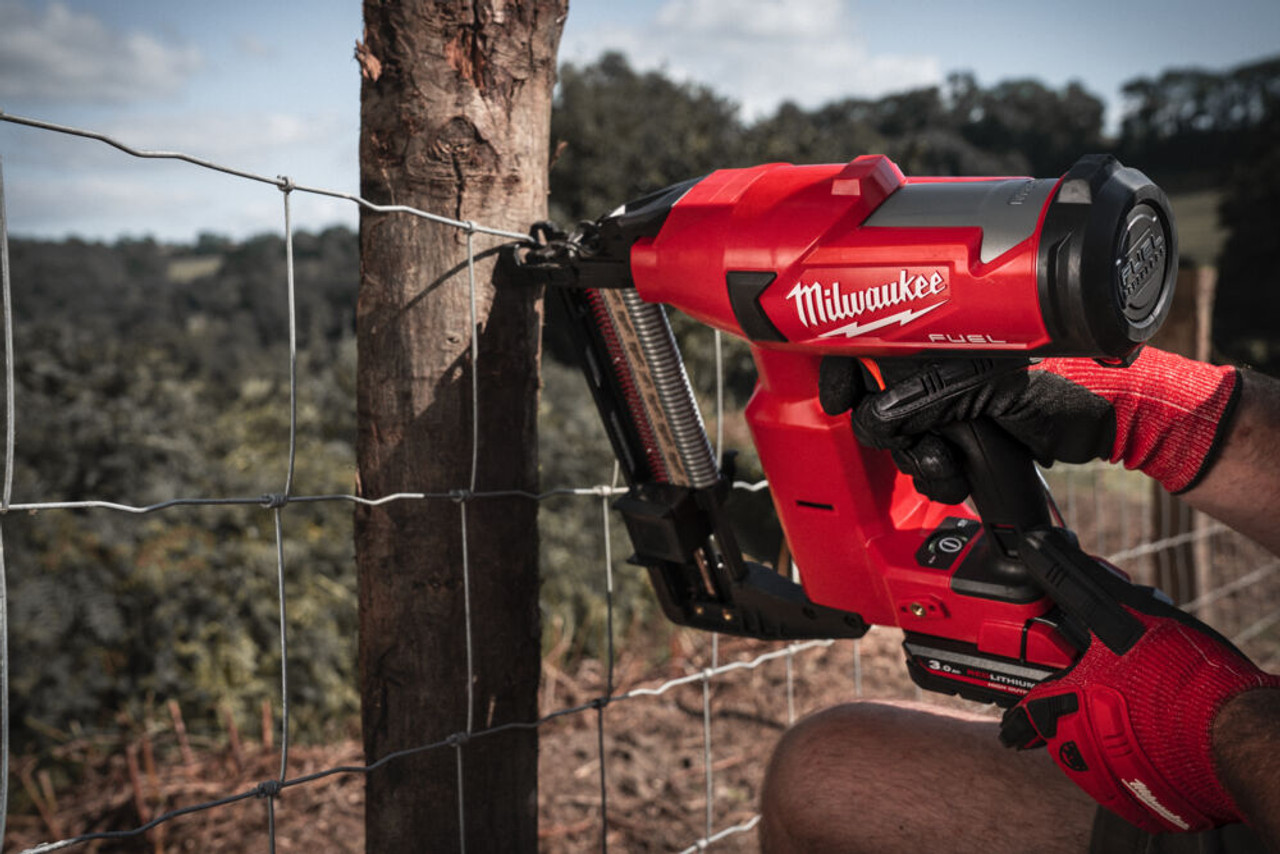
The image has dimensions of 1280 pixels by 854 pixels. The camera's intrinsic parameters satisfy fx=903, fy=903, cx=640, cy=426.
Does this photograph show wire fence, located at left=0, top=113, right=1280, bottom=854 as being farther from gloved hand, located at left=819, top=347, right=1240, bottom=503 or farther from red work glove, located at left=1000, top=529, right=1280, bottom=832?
red work glove, located at left=1000, top=529, right=1280, bottom=832

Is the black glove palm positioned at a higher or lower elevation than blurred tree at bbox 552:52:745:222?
lower

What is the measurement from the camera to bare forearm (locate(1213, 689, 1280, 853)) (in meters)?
1.00

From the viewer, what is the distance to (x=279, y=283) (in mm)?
9258

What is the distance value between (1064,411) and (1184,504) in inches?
108

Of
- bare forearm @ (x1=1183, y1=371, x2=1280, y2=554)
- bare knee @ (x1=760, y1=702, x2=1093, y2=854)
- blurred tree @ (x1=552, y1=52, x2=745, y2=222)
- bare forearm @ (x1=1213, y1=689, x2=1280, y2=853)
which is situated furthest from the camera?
blurred tree @ (x1=552, y1=52, x2=745, y2=222)

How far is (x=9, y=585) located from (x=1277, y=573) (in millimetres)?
5811

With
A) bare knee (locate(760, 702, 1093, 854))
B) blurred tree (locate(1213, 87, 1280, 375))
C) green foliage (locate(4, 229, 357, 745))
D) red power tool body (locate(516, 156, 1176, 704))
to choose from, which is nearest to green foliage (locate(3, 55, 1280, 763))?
green foliage (locate(4, 229, 357, 745))

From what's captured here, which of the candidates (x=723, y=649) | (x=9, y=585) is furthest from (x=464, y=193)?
(x=723, y=649)

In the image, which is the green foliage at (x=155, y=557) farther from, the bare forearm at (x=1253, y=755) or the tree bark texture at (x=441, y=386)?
the bare forearm at (x=1253, y=755)

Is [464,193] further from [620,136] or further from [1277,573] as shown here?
[620,136]

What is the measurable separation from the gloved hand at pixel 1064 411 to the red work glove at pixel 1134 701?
17cm

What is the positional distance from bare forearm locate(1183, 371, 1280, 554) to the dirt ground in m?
1.14

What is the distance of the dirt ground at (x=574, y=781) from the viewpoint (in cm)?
257

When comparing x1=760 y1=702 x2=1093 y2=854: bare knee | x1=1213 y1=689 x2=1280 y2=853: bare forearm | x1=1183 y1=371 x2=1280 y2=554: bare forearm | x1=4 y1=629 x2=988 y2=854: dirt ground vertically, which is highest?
x1=1183 y1=371 x2=1280 y2=554: bare forearm
